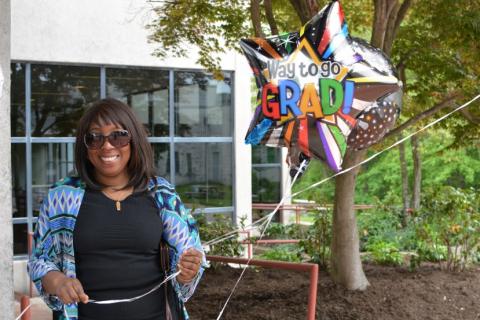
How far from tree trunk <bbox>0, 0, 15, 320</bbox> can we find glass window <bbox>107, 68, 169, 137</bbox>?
5.98m

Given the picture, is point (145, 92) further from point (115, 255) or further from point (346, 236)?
point (115, 255)

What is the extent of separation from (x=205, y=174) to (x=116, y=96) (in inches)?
71.9

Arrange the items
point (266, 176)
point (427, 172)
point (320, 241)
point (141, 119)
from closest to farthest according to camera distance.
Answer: point (320, 241) → point (141, 119) → point (266, 176) → point (427, 172)

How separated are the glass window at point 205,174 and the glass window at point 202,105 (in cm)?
22

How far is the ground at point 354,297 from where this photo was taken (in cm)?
571

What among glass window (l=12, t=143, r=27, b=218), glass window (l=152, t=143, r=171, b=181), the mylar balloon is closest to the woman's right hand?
the mylar balloon

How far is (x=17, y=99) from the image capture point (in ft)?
29.0

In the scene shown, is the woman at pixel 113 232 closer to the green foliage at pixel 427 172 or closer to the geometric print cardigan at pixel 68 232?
the geometric print cardigan at pixel 68 232

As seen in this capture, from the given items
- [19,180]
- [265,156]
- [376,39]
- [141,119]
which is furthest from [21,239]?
[265,156]

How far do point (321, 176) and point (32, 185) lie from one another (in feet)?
61.9

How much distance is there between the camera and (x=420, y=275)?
23.2 feet

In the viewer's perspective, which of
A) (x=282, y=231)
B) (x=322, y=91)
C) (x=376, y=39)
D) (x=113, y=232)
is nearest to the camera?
(x=113, y=232)

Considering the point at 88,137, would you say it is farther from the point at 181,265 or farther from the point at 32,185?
the point at 32,185

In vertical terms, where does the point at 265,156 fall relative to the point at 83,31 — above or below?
below
